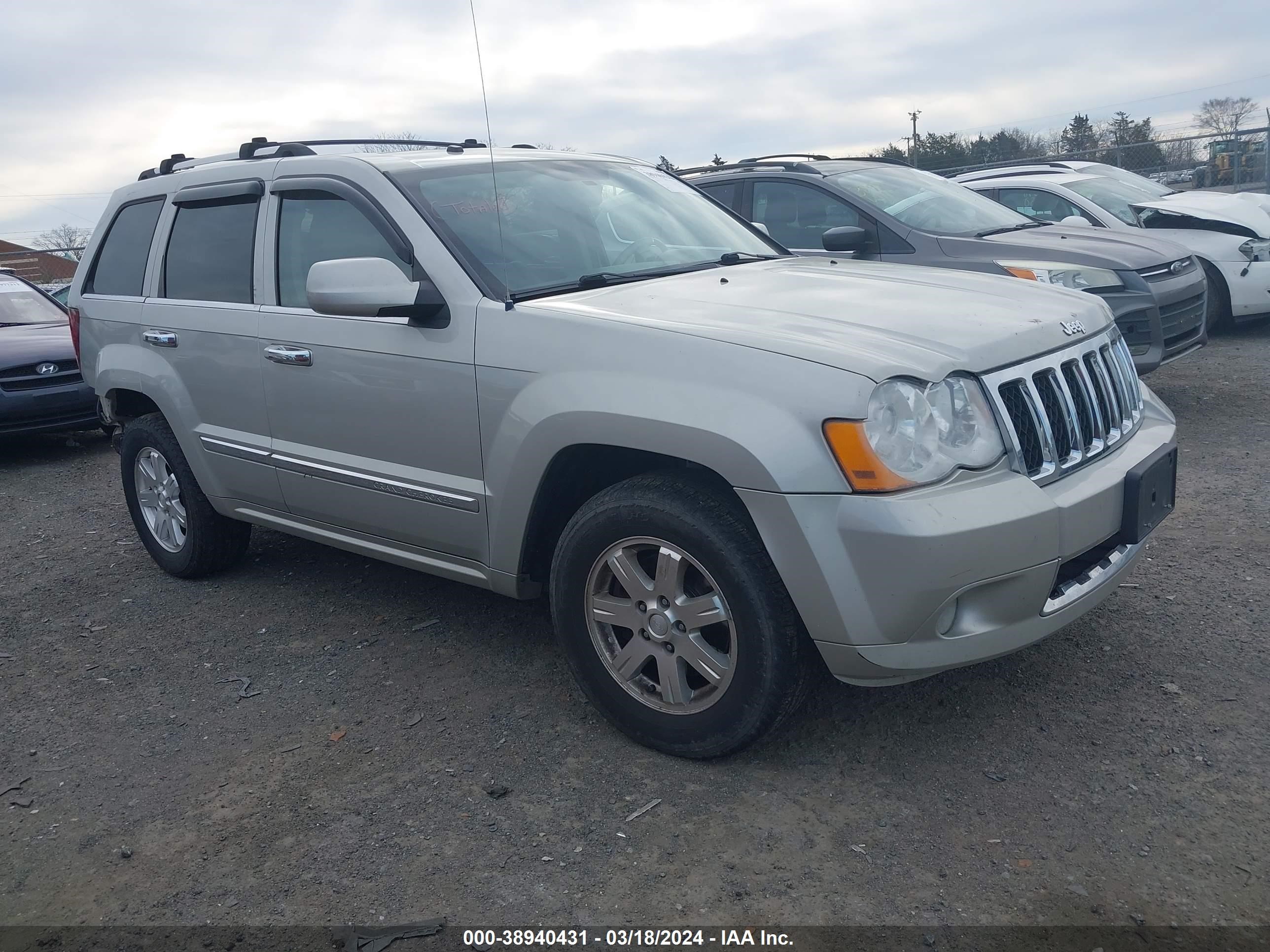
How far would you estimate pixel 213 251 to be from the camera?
459cm

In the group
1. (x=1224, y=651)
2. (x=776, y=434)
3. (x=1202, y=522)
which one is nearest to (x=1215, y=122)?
(x=1202, y=522)

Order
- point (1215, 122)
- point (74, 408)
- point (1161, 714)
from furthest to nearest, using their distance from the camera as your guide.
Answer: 1. point (1215, 122)
2. point (74, 408)
3. point (1161, 714)

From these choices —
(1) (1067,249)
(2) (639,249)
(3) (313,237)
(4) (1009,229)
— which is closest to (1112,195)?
(4) (1009,229)

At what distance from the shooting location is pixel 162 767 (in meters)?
3.43

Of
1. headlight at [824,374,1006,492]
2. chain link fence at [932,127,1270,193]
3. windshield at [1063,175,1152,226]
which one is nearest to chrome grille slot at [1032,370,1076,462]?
headlight at [824,374,1006,492]

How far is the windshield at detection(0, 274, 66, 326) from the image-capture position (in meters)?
9.62

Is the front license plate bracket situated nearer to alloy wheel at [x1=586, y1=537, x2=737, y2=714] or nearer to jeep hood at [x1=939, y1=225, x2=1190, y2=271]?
alloy wheel at [x1=586, y1=537, x2=737, y2=714]

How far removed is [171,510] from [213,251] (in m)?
1.31

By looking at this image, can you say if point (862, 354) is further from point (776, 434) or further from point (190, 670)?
point (190, 670)

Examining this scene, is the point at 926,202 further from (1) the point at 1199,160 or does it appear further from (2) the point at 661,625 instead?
(1) the point at 1199,160

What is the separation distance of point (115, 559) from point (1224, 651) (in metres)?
5.14

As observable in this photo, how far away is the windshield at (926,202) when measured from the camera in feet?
23.7

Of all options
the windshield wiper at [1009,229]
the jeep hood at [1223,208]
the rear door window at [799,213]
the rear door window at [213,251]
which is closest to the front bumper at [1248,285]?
the jeep hood at [1223,208]

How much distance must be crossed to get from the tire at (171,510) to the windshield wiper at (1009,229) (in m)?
4.93
